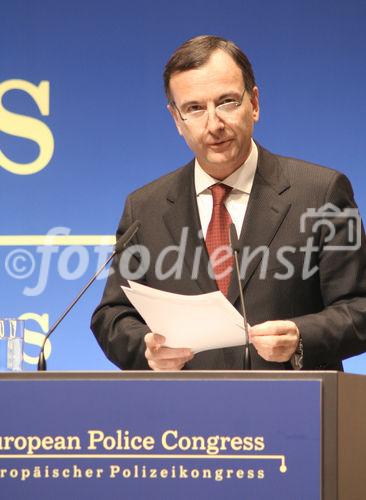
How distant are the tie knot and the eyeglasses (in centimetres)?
19

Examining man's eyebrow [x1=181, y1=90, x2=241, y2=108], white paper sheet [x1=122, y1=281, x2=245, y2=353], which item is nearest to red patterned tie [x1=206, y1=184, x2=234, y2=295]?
man's eyebrow [x1=181, y1=90, x2=241, y2=108]

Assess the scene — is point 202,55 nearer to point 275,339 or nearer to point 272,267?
point 272,267

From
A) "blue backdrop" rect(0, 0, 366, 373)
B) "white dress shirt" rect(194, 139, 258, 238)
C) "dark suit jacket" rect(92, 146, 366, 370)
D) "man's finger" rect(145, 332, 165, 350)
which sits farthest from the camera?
"blue backdrop" rect(0, 0, 366, 373)

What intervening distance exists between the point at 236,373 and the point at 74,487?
33 cm

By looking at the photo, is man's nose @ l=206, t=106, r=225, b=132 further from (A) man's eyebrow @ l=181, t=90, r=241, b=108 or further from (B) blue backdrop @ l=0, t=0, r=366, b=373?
(B) blue backdrop @ l=0, t=0, r=366, b=373

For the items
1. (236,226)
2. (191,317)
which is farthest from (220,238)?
(191,317)

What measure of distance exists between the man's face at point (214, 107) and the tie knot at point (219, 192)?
0.05m

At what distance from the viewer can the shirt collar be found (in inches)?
101

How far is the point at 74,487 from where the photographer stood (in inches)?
64.4

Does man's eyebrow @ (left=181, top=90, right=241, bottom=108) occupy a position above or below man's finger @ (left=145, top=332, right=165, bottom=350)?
above

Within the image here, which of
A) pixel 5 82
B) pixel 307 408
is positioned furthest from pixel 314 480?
pixel 5 82

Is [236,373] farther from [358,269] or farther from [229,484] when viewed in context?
[358,269]

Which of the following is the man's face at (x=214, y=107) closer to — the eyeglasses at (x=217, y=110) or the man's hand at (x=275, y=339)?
the eyeglasses at (x=217, y=110)

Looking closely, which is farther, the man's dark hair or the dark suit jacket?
the man's dark hair
